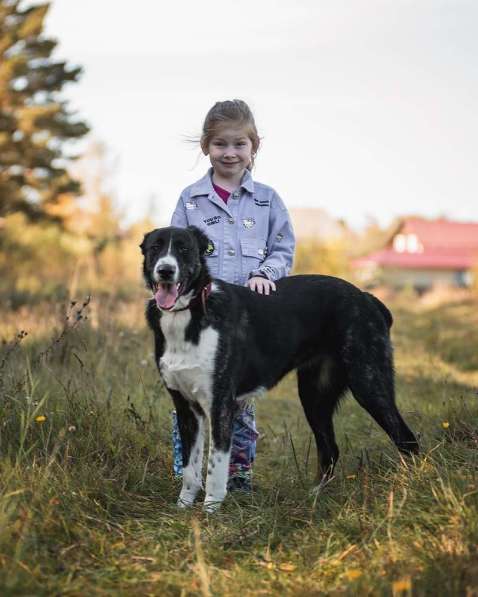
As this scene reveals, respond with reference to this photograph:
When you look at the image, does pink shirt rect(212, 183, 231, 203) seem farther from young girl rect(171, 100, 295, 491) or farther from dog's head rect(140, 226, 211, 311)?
dog's head rect(140, 226, 211, 311)

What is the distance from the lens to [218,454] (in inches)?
143

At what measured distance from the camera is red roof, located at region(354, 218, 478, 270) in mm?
51938

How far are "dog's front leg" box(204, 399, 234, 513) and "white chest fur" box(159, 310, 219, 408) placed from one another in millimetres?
101

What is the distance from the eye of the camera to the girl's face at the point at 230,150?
4223 mm

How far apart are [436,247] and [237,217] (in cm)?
5187

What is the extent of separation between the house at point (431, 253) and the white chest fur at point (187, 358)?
46.9 m

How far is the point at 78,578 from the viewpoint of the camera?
2.59m

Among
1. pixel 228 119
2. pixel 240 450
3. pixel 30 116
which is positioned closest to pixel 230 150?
pixel 228 119

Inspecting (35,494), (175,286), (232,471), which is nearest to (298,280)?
(175,286)

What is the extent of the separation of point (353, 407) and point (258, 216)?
263 cm

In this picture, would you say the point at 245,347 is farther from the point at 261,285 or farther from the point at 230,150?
the point at 230,150

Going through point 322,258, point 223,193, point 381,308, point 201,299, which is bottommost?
point 322,258

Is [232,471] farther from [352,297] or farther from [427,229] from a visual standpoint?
[427,229]

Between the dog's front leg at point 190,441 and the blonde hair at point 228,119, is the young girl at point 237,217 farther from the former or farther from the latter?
the dog's front leg at point 190,441
